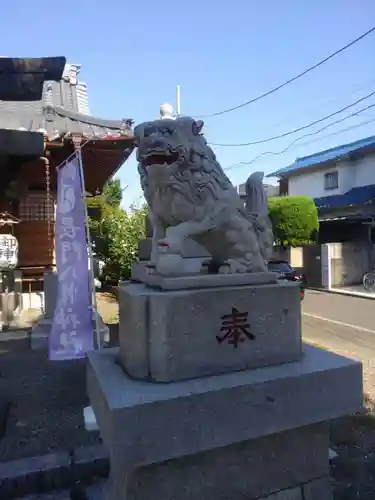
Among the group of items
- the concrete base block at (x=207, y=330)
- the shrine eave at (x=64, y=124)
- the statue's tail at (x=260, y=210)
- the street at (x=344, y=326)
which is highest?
the shrine eave at (x=64, y=124)

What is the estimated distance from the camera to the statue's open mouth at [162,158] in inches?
93.0

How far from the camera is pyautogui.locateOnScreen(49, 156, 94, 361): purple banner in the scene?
569 centimetres

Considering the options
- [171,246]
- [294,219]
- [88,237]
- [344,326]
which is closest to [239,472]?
[171,246]

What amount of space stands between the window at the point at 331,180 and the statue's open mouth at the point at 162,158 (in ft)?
72.7

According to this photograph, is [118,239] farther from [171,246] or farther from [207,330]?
[207,330]

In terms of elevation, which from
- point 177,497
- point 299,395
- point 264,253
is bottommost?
point 177,497

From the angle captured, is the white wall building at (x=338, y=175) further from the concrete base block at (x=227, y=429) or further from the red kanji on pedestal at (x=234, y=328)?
the red kanji on pedestal at (x=234, y=328)

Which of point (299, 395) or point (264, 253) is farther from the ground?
point (264, 253)

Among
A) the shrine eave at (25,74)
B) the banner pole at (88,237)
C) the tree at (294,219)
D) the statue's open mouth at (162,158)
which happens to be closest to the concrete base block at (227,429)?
the statue's open mouth at (162,158)

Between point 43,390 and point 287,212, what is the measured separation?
1403 cm

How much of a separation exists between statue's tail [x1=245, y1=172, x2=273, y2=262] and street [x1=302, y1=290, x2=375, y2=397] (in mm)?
3368

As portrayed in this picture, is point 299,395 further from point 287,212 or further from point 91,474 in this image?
point 287,212

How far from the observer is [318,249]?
17.4 meters

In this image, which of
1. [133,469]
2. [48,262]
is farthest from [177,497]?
[48,262]
